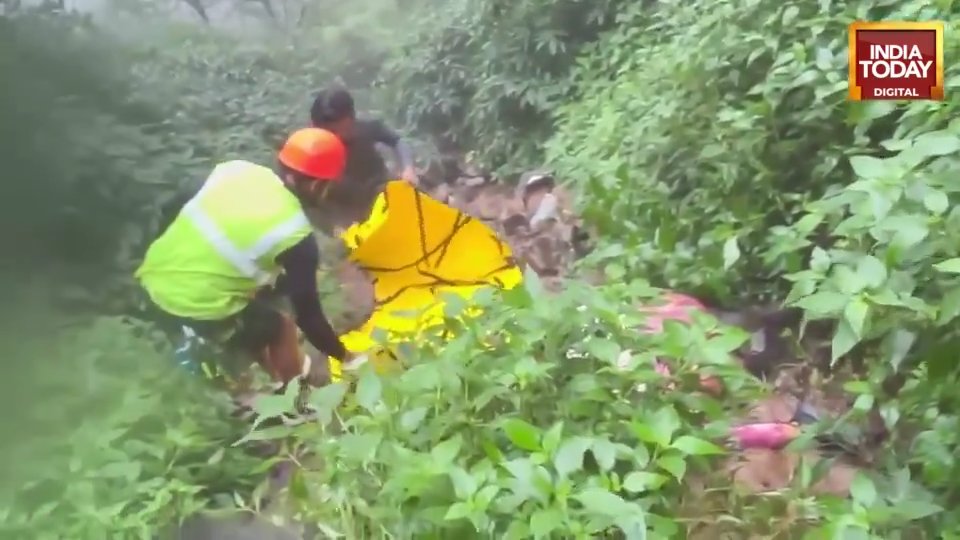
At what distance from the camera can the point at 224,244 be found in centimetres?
119

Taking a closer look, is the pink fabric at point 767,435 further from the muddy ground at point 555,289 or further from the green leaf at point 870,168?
the green leaf at point 870,168

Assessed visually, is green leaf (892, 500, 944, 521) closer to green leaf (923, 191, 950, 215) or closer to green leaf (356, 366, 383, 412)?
green leaf (923, 191, 950, 215)

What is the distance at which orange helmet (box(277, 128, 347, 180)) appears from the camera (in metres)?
1.24

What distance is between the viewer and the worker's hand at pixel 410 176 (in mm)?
1329

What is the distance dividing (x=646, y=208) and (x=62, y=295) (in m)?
0.82

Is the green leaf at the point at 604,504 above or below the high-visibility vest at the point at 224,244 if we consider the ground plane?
below

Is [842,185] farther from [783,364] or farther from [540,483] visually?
[540,483]

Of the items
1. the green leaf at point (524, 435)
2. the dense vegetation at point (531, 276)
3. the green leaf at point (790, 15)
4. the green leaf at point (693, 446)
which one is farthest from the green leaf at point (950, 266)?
the green leaf at point (790, 15)

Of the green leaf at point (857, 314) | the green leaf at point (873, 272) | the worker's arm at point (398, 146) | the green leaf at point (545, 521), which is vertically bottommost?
the green leaf at point (545, 521)

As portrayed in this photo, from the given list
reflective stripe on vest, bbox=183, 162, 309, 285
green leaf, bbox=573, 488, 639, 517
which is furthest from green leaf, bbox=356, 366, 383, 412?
reflective stripe on vest, bbox=183, 162, 309, 285

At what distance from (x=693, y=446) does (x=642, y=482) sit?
Result: 0.06 metres

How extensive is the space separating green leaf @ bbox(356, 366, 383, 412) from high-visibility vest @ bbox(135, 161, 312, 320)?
0.35 meters

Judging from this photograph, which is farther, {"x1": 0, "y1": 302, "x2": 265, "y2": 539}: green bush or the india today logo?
the india today logo

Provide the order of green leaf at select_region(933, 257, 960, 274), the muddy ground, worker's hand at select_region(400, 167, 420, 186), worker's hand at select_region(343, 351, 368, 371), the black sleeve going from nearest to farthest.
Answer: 1. green leaf at select_region(933, 257, 960, 274)
2. the muddy ground
3. worker's hand at select_region(343, 351, 368, 371)
4. the black sleeve
5. worker's hand at select_region(400, 167, 420, 186)
